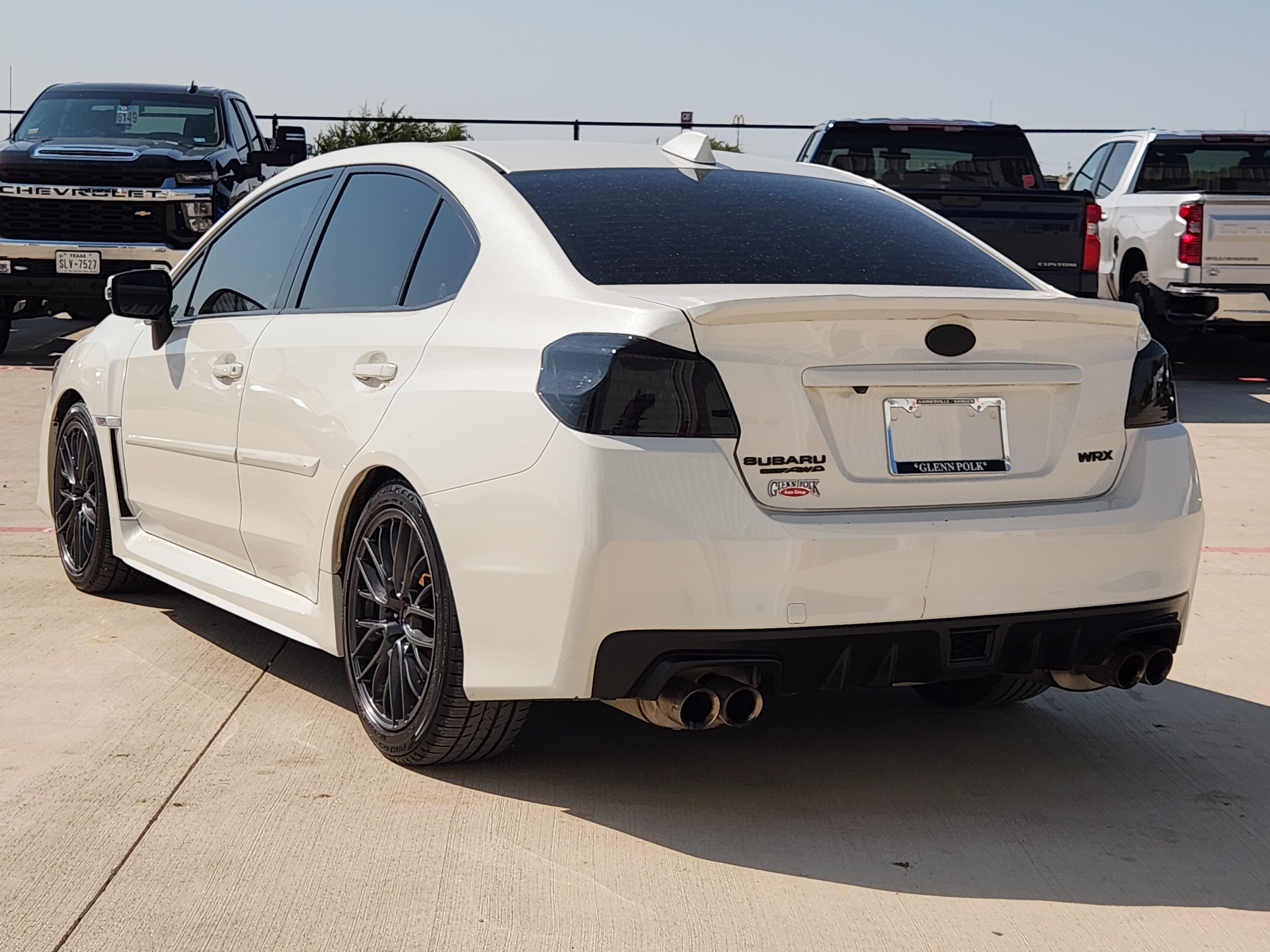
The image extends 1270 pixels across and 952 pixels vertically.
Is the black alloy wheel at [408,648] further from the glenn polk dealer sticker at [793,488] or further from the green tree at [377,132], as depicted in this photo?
the green tree at [377,132]

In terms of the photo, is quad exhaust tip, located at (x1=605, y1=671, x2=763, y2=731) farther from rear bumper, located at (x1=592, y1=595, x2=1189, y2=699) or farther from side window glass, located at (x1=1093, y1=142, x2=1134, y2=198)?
side window glass, located at (x1=1093, y1=142, x2=1134, y2=198)

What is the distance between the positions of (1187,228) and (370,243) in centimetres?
930

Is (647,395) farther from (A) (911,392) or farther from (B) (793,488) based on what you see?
(A) (911,392)

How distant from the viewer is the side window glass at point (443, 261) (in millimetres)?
4172

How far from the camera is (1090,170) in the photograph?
15.3 meters

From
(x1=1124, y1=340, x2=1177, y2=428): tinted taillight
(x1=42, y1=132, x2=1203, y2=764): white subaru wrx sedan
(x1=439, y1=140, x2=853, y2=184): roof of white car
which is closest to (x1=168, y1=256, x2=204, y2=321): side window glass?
(x1=42, y1=132, x2=1203, y2=764): white subaru wrx sedan

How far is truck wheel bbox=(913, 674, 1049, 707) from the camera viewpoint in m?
4.74

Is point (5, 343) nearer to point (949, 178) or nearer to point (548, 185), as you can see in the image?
point (949, 178)

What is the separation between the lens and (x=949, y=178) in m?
12.4

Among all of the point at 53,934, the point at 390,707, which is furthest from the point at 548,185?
the point at 53,934

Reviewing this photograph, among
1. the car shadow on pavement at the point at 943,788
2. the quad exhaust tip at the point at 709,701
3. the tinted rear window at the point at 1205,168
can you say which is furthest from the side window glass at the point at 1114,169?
the quad exhaust tip at the point at 709,701

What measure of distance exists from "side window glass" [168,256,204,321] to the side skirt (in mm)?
745

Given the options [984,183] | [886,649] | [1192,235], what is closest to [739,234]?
[886,649]

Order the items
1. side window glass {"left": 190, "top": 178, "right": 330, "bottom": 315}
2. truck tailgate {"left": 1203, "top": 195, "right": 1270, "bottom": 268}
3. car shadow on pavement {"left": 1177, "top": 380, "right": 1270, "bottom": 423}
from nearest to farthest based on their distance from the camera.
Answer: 1. side window glass {"left": 190, "top": 178, "right": 330, "bottom": 315}
2. car shadow on pavement {"left": 1177, "top": 380, "right": 1270, "bottom": 423}
3. truck tailgate {"left": 1203, "top": 195, "right": 1270, "bottom": 268}
